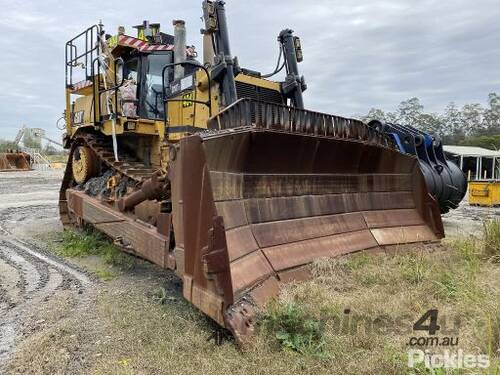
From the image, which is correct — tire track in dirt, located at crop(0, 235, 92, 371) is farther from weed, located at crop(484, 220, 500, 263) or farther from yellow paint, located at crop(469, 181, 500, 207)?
yellow paint, located at crop(469, 181, 500, 207)

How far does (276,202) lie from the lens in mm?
4215

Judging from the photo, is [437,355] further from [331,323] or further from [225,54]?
[225,54]

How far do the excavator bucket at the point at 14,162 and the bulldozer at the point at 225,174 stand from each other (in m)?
27.8

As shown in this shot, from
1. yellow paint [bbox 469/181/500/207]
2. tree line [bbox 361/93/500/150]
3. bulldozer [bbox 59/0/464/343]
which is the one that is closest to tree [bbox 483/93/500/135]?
tree line [bbox 361/93/500/150]

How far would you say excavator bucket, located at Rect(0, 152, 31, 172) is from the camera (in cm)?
3242

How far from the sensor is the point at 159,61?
21.3ft

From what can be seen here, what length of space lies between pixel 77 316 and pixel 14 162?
3309cm

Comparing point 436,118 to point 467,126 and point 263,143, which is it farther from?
point 263,143

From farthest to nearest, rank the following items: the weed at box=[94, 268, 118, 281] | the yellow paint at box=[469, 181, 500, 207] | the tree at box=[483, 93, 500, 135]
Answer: the tree at box=[483, 93, 500, 135] < the yellow paint at box=[469, 181, 500, 207] < the weed at box=[94, 268, 118, 281]

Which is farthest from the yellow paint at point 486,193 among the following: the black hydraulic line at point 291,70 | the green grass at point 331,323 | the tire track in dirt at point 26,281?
the tire track in dirt at point 26,281

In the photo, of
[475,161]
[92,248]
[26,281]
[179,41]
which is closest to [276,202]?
[26,281]

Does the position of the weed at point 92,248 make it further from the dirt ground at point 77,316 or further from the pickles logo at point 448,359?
the pickles logo at point 448,359

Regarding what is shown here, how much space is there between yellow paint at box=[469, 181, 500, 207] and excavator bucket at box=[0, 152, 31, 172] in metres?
28.8

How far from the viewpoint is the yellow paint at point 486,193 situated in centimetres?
1429
